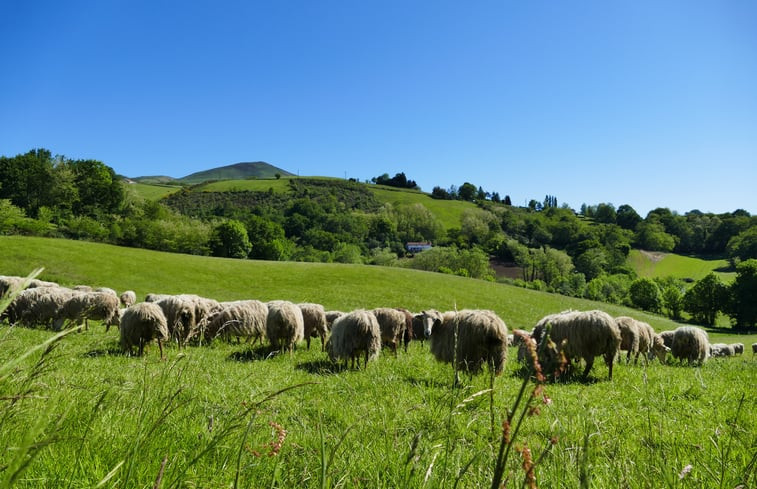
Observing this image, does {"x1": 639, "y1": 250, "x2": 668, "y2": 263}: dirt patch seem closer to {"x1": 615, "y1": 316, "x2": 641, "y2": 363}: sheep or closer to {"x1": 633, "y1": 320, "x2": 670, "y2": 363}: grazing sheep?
{"x1": 633, "y1": 320, "x2": 670, "y2": 363}: grazing sheep

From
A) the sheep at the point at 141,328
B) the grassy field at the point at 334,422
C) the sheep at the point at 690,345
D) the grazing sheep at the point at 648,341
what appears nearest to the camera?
the grassy field at the point at 334,422

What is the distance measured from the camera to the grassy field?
71.9 inches

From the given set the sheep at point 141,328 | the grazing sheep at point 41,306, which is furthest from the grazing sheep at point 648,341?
the grazing sheep at point 41,306

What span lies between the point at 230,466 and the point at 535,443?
3.35m

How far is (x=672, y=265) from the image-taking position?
404 feet

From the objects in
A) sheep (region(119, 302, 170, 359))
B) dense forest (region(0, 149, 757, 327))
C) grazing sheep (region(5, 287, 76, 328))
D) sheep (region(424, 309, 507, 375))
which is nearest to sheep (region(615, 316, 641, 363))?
dense forest (region(0, 149, 757, 327))

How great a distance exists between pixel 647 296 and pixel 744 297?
1534 cm

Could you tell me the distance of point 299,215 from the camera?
14062 cm

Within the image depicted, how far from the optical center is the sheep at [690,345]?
1616 centimetres

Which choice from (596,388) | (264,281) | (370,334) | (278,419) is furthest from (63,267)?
(596,388)

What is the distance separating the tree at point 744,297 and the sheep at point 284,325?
83883 mm

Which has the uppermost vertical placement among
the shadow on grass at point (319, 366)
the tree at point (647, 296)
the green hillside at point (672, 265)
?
the shadow on grass at point (319, 366)

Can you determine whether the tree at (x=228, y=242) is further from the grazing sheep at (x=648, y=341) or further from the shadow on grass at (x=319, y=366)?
the grazing sheep at (x=648, y=341)

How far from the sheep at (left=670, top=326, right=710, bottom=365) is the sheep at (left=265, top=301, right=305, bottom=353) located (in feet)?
54.0
